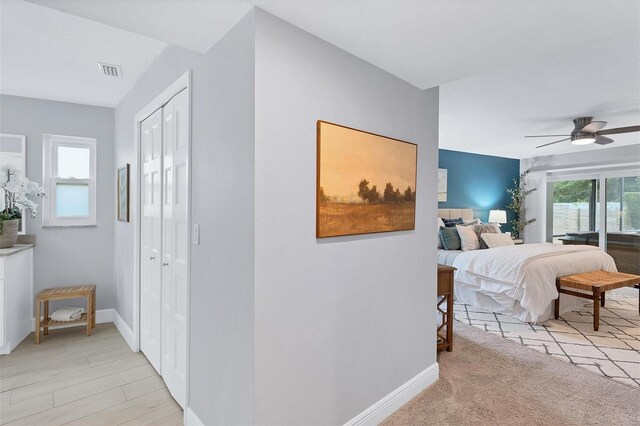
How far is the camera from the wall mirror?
3.44 meters

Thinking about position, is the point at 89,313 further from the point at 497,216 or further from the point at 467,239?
the point at 497,216

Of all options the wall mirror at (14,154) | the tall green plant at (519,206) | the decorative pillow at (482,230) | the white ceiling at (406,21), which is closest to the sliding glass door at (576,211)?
the tall green plant at (519,206)

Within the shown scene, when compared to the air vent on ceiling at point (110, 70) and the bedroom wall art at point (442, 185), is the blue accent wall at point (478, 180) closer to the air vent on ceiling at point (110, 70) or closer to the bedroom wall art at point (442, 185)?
the bedroom wall art at point (442, 185)

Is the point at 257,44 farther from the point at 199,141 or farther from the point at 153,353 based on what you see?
the point at 153,353

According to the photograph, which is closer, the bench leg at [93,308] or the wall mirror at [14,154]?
the wall mirror at [14,154]

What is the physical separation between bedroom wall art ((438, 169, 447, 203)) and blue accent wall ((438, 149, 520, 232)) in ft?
0.32

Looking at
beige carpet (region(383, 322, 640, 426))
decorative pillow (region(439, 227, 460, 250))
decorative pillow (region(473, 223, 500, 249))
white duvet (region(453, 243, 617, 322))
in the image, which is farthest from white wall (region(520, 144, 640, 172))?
beige carpet (region(383, 322, 640, 426))

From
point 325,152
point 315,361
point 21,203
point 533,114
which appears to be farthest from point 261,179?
point 533,114

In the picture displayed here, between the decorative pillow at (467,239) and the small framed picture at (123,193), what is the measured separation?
4483 millimetres

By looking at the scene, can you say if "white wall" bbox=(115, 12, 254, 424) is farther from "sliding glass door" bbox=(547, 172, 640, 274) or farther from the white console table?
"sliding glass door" bbox=(547, 172, 640, 274)

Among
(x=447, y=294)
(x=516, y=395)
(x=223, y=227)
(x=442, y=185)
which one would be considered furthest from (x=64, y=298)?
(x=442, y=185)

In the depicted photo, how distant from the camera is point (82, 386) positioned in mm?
2531

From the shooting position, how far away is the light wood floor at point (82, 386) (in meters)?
2.17

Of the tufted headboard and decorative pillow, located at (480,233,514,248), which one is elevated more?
the tufted headboard
